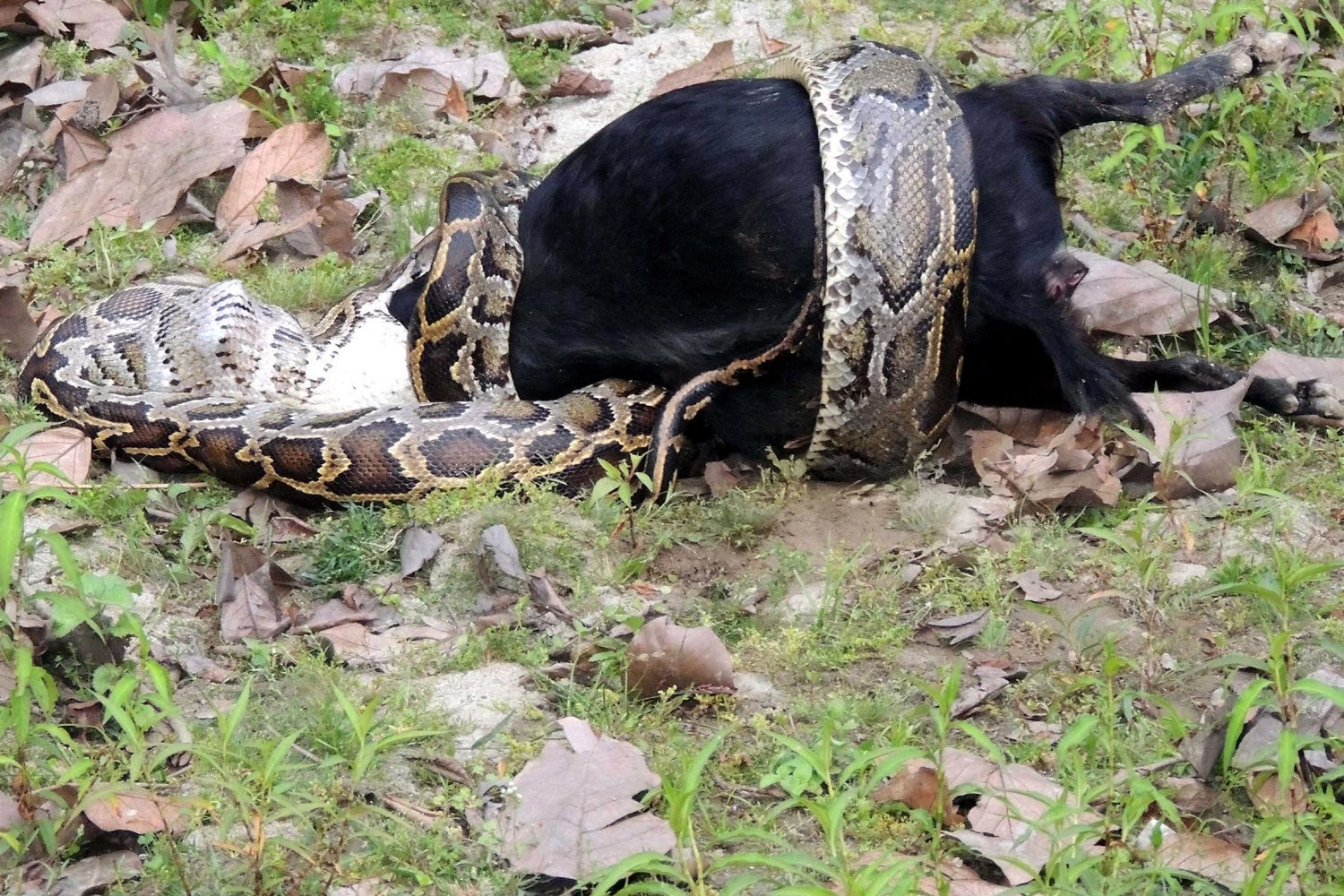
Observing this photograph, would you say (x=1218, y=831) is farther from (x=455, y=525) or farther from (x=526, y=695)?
(x=455, y=525)

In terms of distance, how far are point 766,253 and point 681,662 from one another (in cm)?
148

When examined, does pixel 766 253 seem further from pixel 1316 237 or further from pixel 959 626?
pixel 1316 237

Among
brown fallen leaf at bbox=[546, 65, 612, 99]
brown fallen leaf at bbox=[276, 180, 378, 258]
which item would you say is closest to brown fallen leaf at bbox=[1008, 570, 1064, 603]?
brown fallen leaf at bbox=[276, 180, 378, 258]

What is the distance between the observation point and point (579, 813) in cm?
320

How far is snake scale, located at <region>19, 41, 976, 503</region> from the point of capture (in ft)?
14.3

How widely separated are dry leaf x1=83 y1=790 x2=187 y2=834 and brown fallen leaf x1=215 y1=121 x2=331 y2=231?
388cm

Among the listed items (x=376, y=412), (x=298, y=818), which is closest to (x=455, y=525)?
(x=376, y=412)

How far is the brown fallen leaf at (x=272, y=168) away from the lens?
6578mm

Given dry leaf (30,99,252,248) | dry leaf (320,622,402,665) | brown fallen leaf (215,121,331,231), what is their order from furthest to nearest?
brown fallen leaf (215,121,331,231) < dry leaf (30,99,252,248) < dry leaf (320,622,402,665)

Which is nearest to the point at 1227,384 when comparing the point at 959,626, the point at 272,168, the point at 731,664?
the point at 959,626

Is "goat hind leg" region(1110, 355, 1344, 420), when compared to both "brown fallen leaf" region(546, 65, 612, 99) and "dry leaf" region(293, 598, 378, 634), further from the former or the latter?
"brown fallen leaf" region(546, 65, 612, 99)

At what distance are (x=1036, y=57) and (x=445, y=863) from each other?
535 centimetres

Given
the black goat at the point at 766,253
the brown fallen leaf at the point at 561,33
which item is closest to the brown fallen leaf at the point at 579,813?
the black goat at the point at 766,253

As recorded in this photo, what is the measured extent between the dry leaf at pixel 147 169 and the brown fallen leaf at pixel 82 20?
0.76 meters
